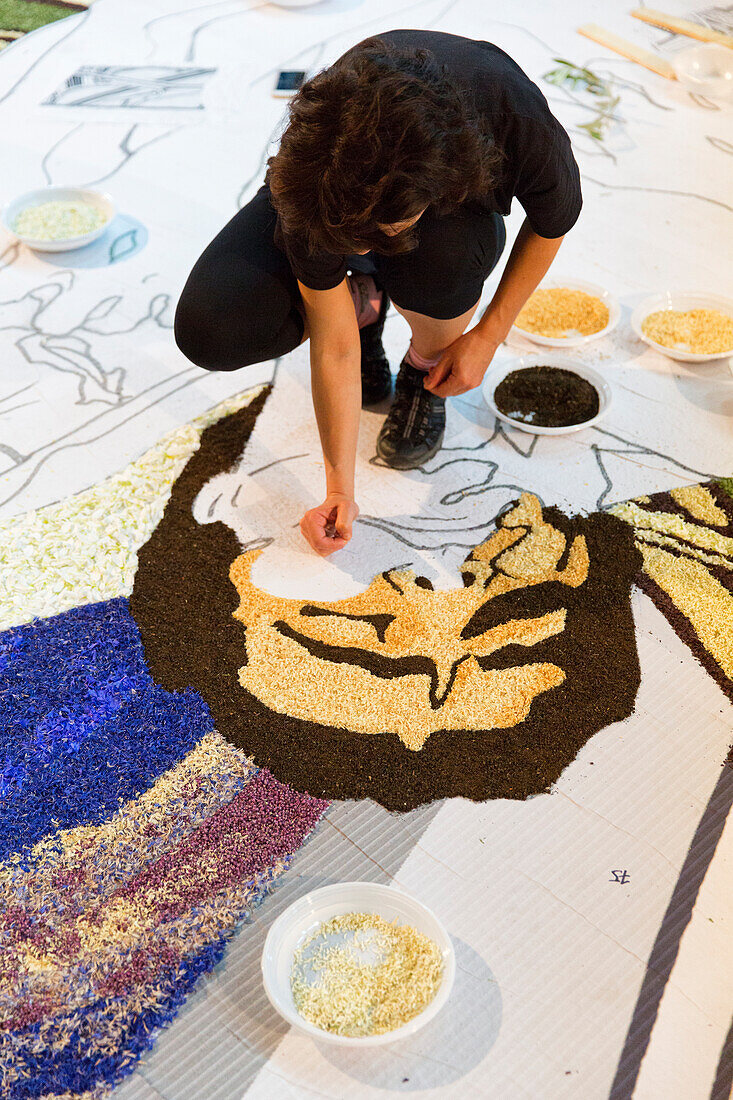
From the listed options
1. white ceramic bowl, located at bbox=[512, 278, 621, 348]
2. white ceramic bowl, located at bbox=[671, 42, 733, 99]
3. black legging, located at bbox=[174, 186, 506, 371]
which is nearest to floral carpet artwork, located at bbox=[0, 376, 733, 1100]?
black legging, located at bbox=[174, 186, 506, 371]

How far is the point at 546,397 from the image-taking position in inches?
74.2

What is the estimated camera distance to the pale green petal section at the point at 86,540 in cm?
154

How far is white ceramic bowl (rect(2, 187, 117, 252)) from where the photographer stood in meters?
2.23

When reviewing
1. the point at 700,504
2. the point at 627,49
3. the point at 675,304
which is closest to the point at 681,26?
the point at 627,49

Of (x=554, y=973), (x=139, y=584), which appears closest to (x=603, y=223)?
(x=139, y=584)

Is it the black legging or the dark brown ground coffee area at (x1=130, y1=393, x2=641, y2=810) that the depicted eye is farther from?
the black legging

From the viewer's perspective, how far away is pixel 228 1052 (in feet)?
3.53

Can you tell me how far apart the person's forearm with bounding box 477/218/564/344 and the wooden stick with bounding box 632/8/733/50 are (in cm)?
206

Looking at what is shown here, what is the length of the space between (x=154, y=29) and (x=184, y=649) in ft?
8.61

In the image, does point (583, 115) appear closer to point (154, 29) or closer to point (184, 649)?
point (154, 29)

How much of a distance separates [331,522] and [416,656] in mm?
277

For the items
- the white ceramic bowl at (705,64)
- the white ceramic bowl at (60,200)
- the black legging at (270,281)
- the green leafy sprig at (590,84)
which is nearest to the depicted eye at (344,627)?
the black legging at (270,281)

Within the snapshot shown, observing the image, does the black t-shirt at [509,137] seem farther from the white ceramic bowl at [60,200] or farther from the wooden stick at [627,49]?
the wooden stick at [627,49]

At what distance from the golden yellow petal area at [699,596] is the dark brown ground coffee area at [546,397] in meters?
0.37
